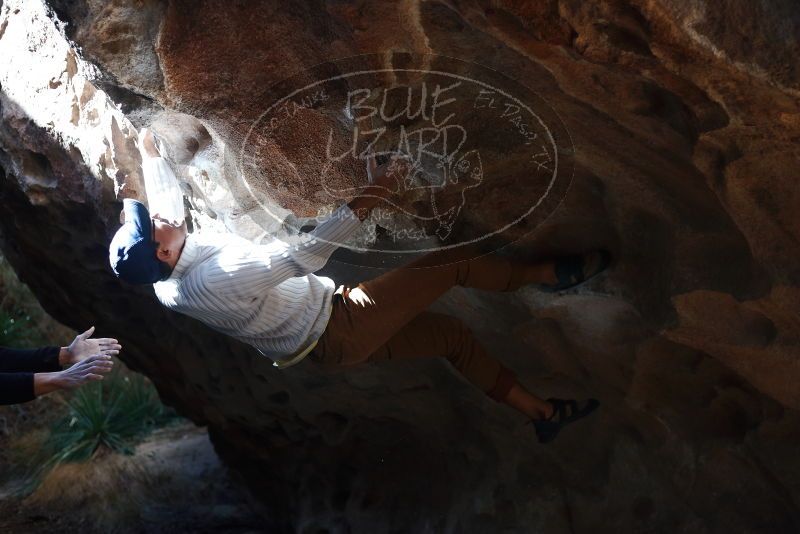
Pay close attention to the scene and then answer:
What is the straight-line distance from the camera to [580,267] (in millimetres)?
2244

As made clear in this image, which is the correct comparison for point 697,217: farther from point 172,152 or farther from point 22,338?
point 22,338

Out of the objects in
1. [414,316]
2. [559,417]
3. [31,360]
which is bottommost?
[559,417]

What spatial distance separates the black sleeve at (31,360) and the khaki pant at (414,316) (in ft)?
2.11

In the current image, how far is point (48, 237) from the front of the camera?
10.3 ft

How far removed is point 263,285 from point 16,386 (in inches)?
24.6

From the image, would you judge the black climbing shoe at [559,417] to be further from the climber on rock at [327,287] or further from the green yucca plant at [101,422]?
the green yucca plant at [101,422]

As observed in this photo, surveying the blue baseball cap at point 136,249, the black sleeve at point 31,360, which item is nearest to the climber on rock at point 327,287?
the blue baseball cap at point 136,249

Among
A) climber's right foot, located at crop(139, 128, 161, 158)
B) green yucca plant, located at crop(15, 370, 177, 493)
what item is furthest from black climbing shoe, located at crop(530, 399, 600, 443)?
green yucca plant, located at crop(15, 370, 177, 493)

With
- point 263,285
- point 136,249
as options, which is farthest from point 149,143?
point 263,285

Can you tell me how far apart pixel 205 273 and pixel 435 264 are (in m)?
0.51

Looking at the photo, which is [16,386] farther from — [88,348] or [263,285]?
[263,285]

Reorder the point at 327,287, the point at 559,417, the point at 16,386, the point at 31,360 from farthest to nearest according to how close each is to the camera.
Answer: the point at 559,417
the point at 31,360
the point at 327,287
the point at 16,386

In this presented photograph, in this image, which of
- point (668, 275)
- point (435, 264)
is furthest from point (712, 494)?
point (435, 264)

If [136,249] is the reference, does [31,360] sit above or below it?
below
